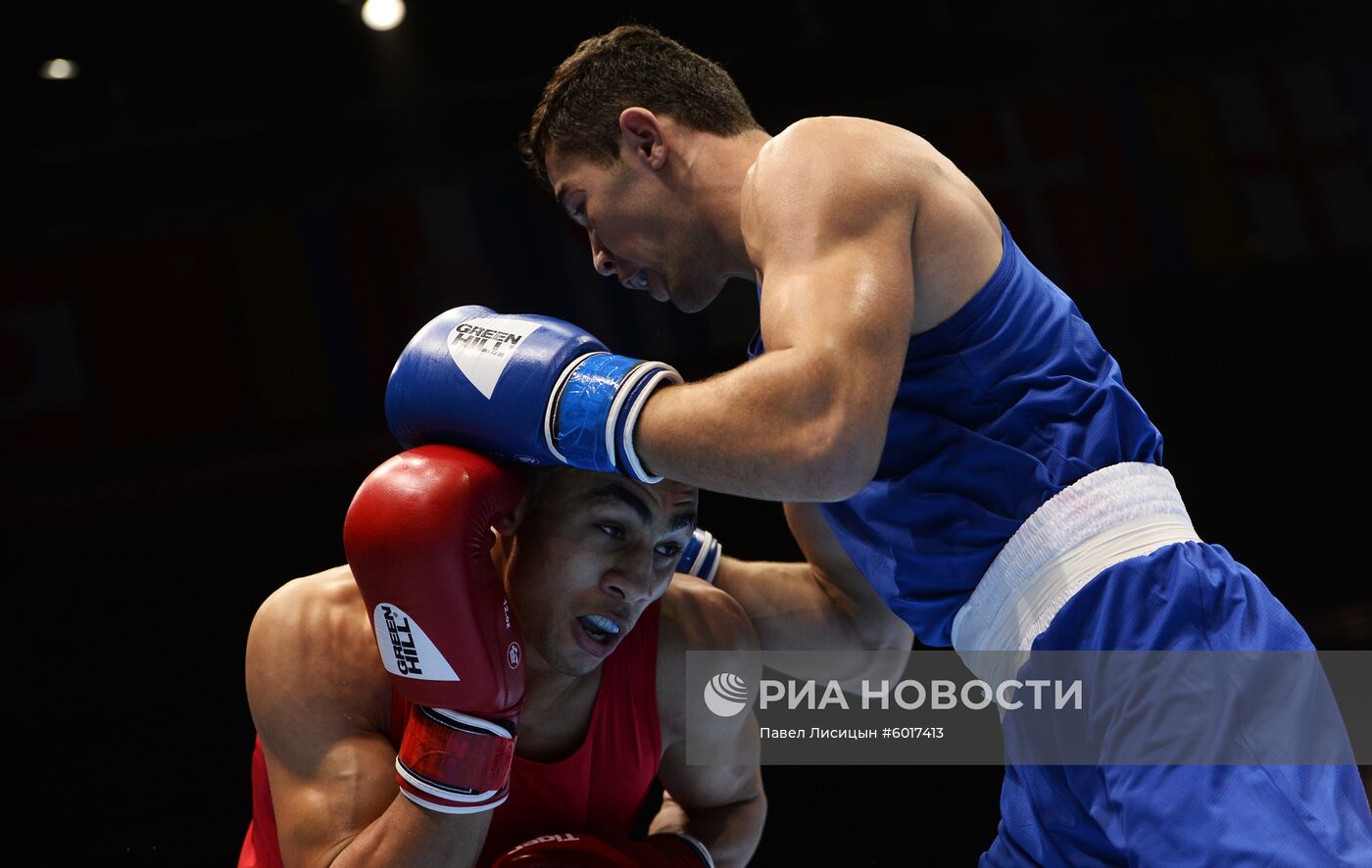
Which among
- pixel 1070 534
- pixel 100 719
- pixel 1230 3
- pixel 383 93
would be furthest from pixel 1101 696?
pixel 1230 3

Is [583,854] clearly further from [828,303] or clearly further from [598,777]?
[828,303]

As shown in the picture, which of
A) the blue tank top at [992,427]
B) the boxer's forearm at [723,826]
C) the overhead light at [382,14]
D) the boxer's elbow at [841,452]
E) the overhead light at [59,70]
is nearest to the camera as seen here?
the boxer's elbow at [841,452]

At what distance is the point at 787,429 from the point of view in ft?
5.52

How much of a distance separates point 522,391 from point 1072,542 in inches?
33.9

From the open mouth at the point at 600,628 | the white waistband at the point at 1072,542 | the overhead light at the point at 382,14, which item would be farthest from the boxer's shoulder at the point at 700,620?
the overhead light at the point at 382,14

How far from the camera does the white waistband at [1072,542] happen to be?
1.88m

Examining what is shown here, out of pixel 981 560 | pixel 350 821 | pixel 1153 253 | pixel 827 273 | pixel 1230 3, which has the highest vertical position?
pixel 1230 3

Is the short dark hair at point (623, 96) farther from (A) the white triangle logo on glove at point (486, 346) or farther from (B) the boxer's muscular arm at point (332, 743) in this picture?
(B) the boxer's muscular arm at point (332, 743)

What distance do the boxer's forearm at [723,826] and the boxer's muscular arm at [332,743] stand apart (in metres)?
0.81

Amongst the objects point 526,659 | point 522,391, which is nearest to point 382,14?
point 526,659

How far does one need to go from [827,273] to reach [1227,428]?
17.0 ft

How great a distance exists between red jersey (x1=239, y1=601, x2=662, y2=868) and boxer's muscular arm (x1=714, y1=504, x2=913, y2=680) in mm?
289

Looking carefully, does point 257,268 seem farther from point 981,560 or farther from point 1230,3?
point 1230,3

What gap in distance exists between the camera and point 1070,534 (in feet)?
6.23
